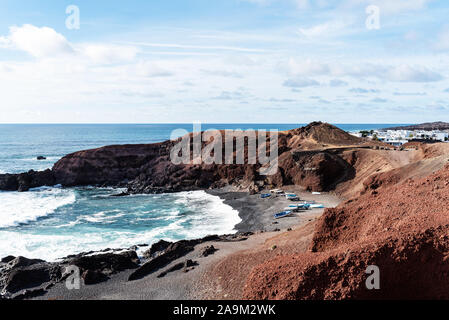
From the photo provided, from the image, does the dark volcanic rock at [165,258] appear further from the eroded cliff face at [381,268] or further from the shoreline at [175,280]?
the eroded cliff face at [381,268]

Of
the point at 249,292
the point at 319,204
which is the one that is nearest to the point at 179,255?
the point at 249,292

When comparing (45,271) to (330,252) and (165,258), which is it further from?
(330,252)

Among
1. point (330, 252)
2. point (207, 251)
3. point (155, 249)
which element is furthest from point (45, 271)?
point (330, 252)

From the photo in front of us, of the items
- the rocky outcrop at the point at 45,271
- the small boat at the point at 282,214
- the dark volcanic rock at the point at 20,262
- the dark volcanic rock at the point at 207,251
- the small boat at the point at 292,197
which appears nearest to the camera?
the rocky outcrop at the point at 45,271

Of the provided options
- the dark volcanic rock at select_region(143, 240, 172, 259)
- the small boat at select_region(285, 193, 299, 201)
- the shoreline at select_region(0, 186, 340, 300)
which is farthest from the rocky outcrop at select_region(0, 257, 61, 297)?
the small boat at select_region(285, 193, 299, 201)

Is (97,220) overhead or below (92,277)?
below

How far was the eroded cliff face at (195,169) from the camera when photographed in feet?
176

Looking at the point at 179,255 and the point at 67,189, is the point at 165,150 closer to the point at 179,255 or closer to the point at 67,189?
the point at 67,189

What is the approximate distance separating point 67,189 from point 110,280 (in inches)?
1788

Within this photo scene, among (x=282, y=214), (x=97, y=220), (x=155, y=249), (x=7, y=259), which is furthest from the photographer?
(x=97, y=220)

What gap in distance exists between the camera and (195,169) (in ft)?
214

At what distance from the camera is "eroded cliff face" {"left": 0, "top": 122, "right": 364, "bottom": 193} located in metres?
53.8

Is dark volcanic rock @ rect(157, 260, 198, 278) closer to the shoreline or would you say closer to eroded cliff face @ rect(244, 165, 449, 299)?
the shoreline

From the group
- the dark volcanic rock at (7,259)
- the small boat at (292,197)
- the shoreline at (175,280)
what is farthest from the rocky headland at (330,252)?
the small boat at (292,197)
